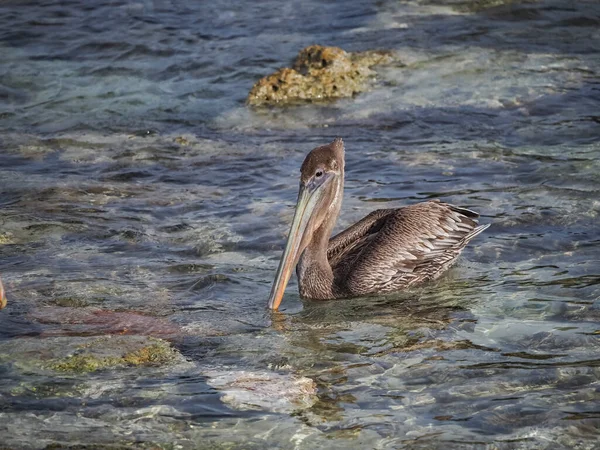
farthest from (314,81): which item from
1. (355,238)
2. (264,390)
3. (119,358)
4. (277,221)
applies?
(264,390)

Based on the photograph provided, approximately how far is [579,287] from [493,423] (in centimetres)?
187

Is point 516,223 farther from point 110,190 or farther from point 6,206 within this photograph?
point 6,206

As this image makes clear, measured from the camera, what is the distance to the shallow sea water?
450 centimetres

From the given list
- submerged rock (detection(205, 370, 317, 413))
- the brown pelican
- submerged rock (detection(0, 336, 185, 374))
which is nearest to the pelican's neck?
the brown pelican

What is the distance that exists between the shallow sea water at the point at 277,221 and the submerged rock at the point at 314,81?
22 cm

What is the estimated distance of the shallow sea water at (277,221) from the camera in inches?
177

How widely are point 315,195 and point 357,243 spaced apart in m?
0.59

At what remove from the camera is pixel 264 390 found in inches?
185

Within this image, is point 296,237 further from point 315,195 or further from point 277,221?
point 277,221

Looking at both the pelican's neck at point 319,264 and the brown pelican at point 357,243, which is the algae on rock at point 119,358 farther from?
the pelican's neck at point 319,264

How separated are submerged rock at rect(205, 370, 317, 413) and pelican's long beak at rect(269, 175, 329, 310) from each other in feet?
3.47

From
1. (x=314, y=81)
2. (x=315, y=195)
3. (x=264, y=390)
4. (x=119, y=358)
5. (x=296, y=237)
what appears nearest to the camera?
(x=264, y=390)

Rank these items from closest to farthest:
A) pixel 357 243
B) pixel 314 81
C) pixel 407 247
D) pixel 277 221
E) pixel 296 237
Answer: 1. pixel 296 237
2. pixel 407 247
3. pixel 357 243
4. pixel 277 221
5. pixel 314 81

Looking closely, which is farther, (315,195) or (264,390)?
(315,195)
